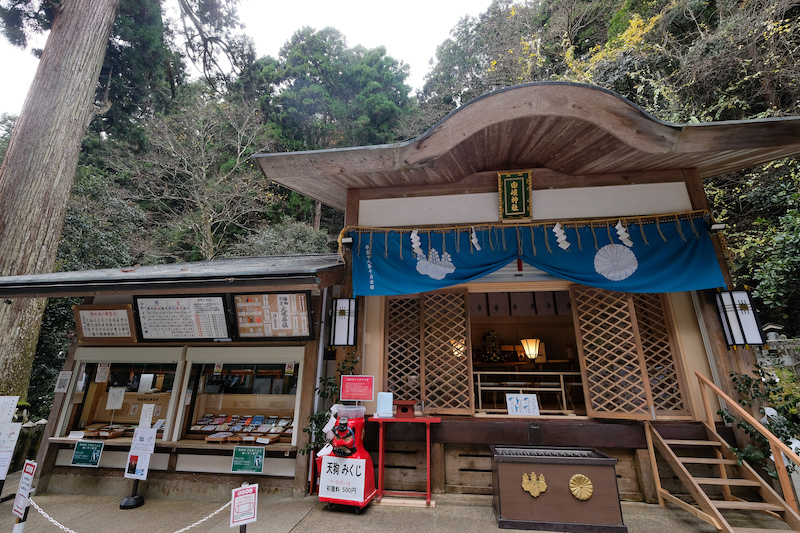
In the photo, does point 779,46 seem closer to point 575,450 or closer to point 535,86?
point 535,86

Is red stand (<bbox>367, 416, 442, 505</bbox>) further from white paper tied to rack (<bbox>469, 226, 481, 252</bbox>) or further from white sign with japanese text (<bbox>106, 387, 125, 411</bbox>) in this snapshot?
white sign with japanese text (<bbox>106, 387, 125, 411</bbox>)

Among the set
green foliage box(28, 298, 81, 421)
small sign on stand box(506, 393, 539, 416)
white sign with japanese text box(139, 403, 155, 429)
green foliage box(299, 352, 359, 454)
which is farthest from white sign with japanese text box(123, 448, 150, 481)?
green foliage box(28, 298, 81, 421)

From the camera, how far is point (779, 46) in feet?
32.3

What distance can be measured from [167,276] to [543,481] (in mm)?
5604

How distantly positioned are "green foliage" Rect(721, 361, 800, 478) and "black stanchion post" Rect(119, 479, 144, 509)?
8.29 metres

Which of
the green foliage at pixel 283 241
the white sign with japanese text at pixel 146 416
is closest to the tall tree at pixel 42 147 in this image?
the white sign with japanese text at pixel 146 416

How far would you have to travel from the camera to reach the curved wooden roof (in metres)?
4.93

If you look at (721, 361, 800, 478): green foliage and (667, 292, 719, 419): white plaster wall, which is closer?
(721, 361, 800, 478): green foliage

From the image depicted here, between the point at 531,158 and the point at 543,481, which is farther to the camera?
the point at 531,158

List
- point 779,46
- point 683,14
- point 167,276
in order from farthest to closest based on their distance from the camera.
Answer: point 683,14
point 779,46
point 167,276

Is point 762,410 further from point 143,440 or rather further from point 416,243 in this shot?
point 143,440

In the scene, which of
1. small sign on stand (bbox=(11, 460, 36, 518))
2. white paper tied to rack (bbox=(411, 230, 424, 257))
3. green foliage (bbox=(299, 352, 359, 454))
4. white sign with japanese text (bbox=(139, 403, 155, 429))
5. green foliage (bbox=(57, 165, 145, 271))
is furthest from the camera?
green foliage (bbox=(57, 165, 145, 271))

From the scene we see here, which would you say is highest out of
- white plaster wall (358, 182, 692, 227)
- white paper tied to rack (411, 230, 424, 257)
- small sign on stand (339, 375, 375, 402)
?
white plaster wall (358, 182, 692, 227)

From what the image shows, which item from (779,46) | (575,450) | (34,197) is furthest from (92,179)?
(779,46)
